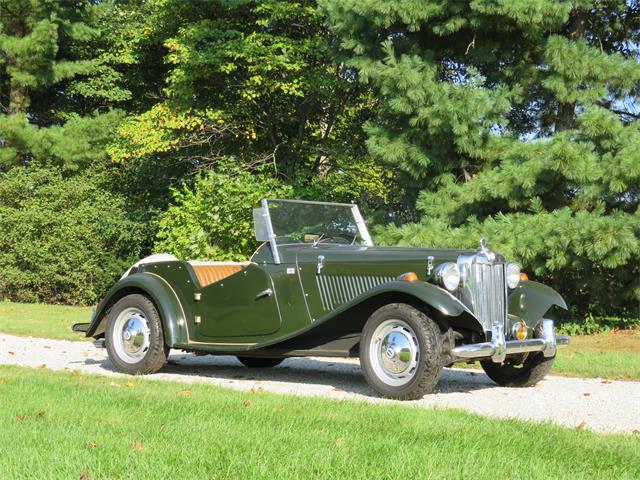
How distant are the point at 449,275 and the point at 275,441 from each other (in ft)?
9.13

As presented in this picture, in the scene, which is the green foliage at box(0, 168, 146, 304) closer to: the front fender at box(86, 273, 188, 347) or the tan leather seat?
the front fender at box(86, 273, 188, 347)

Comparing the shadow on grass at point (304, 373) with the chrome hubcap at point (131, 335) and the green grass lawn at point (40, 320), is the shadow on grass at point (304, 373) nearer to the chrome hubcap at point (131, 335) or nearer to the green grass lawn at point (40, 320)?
the chrome hubcap at point (131, 335)

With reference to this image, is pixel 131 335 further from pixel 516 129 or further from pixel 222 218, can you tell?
pixel 222 218

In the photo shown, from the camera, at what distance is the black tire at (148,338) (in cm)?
812

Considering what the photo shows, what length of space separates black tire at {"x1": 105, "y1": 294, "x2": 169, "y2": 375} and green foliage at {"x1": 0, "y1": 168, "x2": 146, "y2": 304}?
14.7m

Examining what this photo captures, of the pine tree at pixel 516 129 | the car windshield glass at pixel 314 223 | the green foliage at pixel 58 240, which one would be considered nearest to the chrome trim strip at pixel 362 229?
the car windshield glass at pixel 314 223

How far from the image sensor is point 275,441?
443 cm

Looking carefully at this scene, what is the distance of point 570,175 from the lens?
12.4 metres

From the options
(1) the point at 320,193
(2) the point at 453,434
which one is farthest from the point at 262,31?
(2) the point at 453,434

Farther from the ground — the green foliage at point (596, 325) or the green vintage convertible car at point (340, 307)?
the green vintage convertible car at point (340, 307)

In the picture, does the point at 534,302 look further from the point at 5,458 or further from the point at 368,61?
the point at 368,61

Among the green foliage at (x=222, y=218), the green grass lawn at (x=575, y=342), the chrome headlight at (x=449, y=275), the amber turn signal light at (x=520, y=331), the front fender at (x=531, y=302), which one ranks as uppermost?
the green foliage at (x=222, y=218)

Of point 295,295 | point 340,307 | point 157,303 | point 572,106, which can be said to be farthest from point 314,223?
point 572,106

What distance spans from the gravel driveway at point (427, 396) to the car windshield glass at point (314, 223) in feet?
4.66
